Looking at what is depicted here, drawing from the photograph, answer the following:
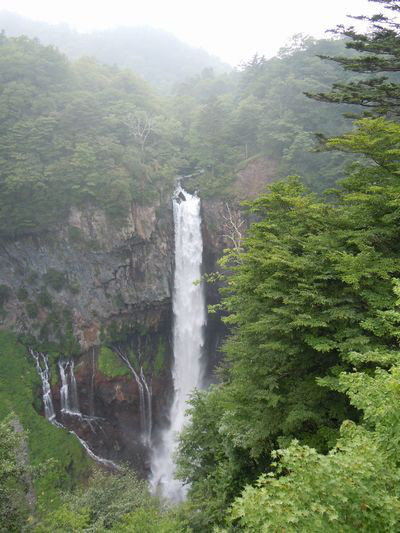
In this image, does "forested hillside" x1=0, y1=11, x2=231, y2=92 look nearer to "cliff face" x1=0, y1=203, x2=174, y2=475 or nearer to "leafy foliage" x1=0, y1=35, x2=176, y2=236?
"leafy foliage" x1=0, y1=35, x2=176, y2=236

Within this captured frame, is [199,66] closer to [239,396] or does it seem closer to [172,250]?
[172,250]

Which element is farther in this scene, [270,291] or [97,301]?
[97,301]

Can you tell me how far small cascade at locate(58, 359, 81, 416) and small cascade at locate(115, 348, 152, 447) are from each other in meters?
3.41

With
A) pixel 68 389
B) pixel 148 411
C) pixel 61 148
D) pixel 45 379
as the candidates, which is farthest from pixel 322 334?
pixel 61 148

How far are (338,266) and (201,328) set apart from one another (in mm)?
20918

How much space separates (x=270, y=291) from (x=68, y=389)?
20690 millimetres

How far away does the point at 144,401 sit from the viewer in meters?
25.4

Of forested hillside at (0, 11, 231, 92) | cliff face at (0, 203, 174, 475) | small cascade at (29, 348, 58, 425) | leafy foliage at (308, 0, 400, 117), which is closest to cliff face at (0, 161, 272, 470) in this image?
cliff face at (0, 203, 174, 475)

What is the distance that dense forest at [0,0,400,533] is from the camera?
4281mm

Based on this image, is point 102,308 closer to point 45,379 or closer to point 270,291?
point 45,379

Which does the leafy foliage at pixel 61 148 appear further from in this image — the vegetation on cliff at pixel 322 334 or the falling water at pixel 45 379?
the vegetation on cliff at pixel 322 334

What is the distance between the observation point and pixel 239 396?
28.0 feet

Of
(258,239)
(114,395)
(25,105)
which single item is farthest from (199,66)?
(258,239)

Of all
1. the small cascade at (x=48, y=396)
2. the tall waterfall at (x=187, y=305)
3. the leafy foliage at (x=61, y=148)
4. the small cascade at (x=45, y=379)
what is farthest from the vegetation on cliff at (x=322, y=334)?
the leafy foliage at (x=61, y=148)
